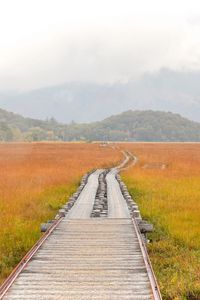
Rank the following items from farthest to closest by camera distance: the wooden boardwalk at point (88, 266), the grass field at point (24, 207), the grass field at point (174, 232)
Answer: the grass field at point (24, 207), the grass field at point (174, 232), the wooden boardwalk at point (88, 266)

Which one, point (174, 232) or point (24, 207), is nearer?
point (174, 232)

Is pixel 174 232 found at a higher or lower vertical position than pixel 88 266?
lower

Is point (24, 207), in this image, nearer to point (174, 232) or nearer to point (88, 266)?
point (174, 232)

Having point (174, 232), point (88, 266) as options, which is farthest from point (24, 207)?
point (88, 266)

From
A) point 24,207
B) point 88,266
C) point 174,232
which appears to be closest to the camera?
point 88,266

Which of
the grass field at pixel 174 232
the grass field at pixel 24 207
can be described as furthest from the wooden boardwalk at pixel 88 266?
the grass field at pixel 24 207

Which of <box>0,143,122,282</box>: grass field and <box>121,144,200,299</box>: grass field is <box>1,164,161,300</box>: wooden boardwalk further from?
<box>0,143,122,282</box>: grass field

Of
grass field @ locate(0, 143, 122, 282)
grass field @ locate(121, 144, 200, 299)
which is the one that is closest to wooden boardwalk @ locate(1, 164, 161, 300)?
grass field @ locate(121, 144, 200, 299)

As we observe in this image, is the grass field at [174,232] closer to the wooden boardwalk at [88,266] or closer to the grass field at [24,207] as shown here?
the wooden boardwalk at [88,266]

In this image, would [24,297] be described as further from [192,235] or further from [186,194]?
[186,194]

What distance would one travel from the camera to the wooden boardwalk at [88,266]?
830 centimetres

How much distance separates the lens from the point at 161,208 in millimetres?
21172

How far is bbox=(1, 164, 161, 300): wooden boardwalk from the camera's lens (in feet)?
27.2

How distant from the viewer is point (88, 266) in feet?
33.3
